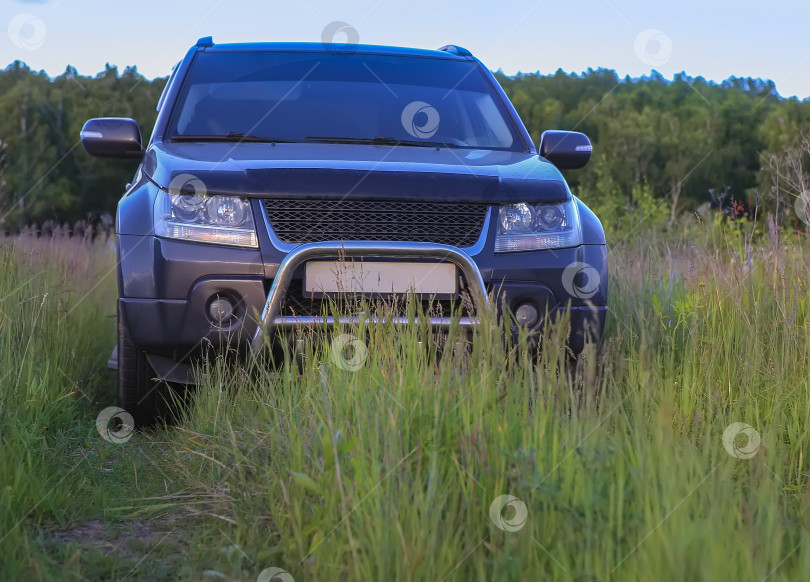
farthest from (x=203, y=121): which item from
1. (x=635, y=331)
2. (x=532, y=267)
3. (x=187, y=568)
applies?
(x=187, y=568)

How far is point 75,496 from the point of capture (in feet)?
9.43

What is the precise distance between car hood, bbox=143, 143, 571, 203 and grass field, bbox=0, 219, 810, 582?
673 millimetres

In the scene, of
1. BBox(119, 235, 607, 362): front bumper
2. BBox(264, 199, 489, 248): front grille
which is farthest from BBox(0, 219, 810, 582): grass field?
BBox(264, 199, 489, 248): front grille

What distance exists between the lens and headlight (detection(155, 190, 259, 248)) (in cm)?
341

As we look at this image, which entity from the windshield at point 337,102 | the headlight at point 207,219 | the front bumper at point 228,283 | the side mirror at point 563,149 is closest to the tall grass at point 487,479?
the front bumper at point 228,283

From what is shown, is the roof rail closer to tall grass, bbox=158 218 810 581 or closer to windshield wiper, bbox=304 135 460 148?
windshield wiper, bbox=304 135 460 148

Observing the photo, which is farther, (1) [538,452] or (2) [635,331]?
(2) [635,331]

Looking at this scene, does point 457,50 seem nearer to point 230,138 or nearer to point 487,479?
point 230,138

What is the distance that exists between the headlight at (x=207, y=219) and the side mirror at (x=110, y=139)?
93cm

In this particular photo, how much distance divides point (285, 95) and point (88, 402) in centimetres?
185

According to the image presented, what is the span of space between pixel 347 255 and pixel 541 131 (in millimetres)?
30152

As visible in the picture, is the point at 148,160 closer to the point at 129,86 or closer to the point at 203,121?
the point at 203,121

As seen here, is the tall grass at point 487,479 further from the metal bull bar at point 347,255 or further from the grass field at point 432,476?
the metal bull bar at point 347,255

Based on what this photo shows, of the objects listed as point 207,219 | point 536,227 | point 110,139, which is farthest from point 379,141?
point 110,139
